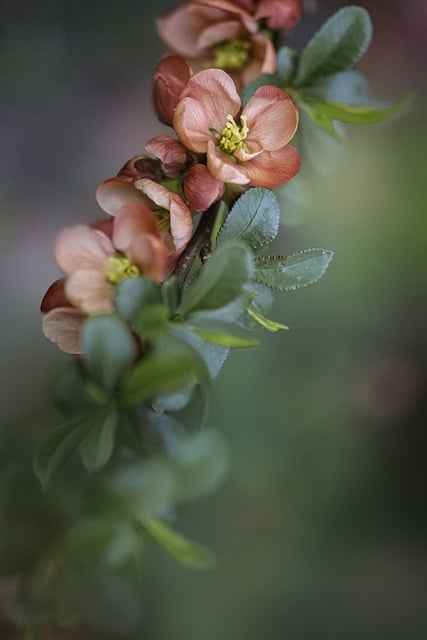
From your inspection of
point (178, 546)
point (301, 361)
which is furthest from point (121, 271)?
point (301, 361)

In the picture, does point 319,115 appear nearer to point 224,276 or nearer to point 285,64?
point 285,64

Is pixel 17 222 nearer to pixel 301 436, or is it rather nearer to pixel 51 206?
pixel 51 206

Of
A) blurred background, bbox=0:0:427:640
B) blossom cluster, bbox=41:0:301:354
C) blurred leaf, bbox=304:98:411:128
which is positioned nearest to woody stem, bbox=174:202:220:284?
blossom cluster, bbox=41:0:301:354

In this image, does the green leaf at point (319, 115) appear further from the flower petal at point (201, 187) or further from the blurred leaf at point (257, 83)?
the flower petal at point (201, 187)

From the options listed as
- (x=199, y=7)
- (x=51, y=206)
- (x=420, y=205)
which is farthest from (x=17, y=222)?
(x=420, y=205)

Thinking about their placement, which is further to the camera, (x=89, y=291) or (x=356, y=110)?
(x=356, y=110)

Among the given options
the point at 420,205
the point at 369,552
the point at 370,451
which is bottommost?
the point at 369,552

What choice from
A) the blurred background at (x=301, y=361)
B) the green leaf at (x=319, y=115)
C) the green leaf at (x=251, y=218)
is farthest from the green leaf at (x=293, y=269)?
the blurred background at (x=301, y=361)

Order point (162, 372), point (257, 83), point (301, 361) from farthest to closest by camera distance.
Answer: point (301, 361) → point (257, 83) → point (162, 372)
